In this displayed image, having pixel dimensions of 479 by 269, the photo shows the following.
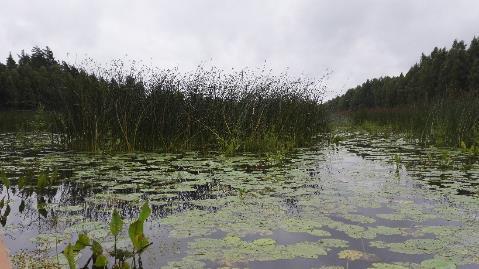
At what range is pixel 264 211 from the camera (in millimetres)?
3953

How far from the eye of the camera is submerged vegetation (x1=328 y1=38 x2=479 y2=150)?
9484mm

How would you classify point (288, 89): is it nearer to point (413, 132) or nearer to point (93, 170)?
point (413, 132)

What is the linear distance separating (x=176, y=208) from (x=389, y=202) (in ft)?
7.11

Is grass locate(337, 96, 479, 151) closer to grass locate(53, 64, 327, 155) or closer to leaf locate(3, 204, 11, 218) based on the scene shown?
grass locate(53, 64, 327, 155)

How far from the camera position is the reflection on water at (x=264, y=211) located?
2.82m

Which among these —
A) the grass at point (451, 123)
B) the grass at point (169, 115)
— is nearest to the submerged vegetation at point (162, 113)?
the grass at point (169, 115)

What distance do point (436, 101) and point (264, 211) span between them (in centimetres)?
980

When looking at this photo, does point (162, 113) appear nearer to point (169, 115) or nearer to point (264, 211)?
point (169, 115)

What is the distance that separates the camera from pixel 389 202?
14.2 ft

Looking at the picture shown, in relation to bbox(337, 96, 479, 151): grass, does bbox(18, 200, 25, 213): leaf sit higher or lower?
lower

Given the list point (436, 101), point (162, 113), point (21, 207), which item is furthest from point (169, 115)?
point (436, 101)

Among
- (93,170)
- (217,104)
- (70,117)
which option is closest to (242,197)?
(93,170)

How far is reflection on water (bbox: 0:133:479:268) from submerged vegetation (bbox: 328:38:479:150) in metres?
2.68

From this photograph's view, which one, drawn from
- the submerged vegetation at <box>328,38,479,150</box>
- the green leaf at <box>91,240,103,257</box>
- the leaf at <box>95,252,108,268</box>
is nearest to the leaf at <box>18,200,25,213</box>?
the green leaf at <box>91,240,103,257</box>
